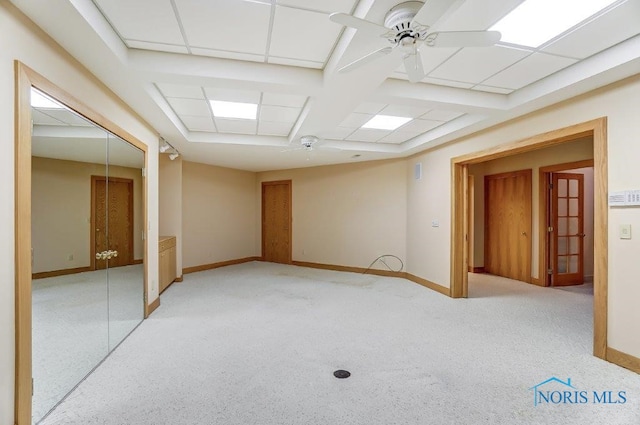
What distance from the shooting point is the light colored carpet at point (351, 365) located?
1.94 meters

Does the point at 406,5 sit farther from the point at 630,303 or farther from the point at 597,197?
the point at 630,303

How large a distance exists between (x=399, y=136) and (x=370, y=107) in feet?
5.00

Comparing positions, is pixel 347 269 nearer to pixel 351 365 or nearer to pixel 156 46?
pixel 351 365

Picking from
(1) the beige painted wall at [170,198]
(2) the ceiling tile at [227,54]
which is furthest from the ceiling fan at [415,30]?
(1) the beige painted wall at [170,198]

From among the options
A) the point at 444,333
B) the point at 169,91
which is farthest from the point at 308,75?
the point at 444,333

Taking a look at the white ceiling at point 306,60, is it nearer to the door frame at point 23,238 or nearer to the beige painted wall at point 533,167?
the door frame at point 23,238

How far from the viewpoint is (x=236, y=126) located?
429 centimetres

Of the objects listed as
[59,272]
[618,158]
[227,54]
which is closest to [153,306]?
[59,272]

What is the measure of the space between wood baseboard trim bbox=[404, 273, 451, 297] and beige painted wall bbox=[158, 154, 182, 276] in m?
4.18

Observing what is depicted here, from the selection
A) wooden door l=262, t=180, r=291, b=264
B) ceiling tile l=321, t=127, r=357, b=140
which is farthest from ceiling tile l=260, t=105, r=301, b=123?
wooden door l=262, t=180, r=291, b=264

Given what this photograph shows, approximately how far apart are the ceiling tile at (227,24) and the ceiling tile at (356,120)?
166cm

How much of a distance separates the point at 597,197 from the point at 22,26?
4.17 meters

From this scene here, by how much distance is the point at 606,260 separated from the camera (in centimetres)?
260
